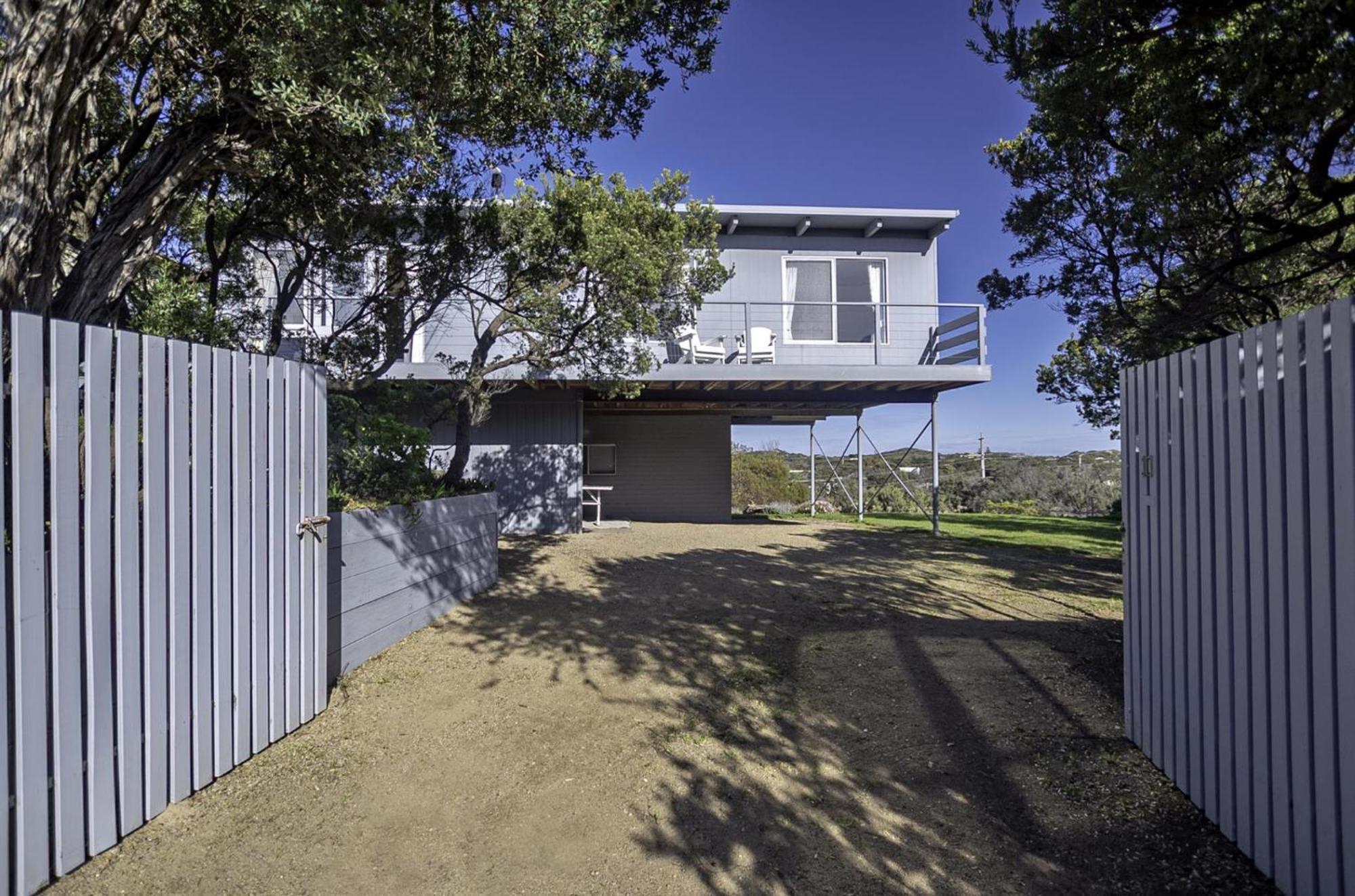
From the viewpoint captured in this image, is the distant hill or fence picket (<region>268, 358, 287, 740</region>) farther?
the distant hill

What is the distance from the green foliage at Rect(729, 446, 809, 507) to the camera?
23.5 meters

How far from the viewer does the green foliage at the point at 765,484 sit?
23453mm

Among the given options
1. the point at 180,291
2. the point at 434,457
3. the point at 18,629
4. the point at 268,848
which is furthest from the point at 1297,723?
the point at 434,457

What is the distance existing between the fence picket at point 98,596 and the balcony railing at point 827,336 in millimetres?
10136

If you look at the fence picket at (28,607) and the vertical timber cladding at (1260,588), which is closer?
the vertical timber cladding at (1260,588)

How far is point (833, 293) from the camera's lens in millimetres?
14469

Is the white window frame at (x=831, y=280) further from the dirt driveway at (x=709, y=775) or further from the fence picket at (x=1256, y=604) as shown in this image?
the fence picket at (x=1256, y=604)

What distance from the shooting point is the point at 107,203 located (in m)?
5.51

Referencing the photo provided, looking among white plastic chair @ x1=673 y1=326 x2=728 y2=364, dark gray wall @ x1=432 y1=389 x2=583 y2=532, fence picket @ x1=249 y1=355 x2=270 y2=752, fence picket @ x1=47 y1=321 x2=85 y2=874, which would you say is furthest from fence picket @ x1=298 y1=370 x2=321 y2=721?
dark gray wall @ x1=432 y1=389 x2=583 y2=532

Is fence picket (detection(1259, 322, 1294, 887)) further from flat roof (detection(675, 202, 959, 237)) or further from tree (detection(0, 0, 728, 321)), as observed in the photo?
flat roof (detection(675, 202, 959, 237))

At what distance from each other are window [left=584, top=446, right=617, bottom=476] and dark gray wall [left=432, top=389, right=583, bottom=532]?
2.76 m

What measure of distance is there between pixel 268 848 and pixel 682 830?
1796mm

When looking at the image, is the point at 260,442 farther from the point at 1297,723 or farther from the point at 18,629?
the point at 1297,723

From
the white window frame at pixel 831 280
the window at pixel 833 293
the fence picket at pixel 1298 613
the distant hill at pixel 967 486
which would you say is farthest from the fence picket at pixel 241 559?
the distant hill at pixel 967 486
